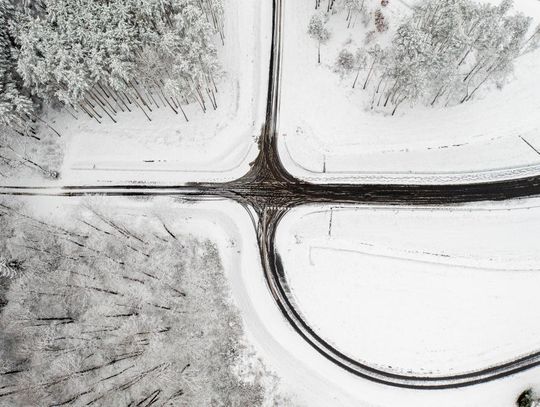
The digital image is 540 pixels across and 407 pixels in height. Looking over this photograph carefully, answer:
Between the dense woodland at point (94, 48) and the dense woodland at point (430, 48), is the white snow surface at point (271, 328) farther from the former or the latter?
the dense woodland at point (430, 48)

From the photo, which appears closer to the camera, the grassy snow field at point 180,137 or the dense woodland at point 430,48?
the dense woodland at point 430,48

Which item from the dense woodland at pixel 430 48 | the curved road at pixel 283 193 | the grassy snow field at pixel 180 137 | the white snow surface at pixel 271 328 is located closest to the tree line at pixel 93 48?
the grassy snow field at pixel 180 137

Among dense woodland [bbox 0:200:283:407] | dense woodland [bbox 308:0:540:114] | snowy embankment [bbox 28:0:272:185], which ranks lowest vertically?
dense woodland [bbox 0:200:283:407]

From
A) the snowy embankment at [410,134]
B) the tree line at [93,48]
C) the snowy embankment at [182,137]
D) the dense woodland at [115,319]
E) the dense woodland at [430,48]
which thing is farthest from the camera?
the snowy embankment at [182,137]

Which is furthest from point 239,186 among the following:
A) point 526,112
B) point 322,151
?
point 526,112

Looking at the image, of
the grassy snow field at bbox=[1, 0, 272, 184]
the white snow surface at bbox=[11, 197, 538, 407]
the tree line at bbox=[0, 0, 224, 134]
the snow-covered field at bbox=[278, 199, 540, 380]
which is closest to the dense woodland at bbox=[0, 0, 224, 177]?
the tree line at bbox=[0, 0, 224, 134]

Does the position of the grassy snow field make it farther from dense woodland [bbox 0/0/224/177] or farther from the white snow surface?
dense woodland [bbox 0/0/224/177]
